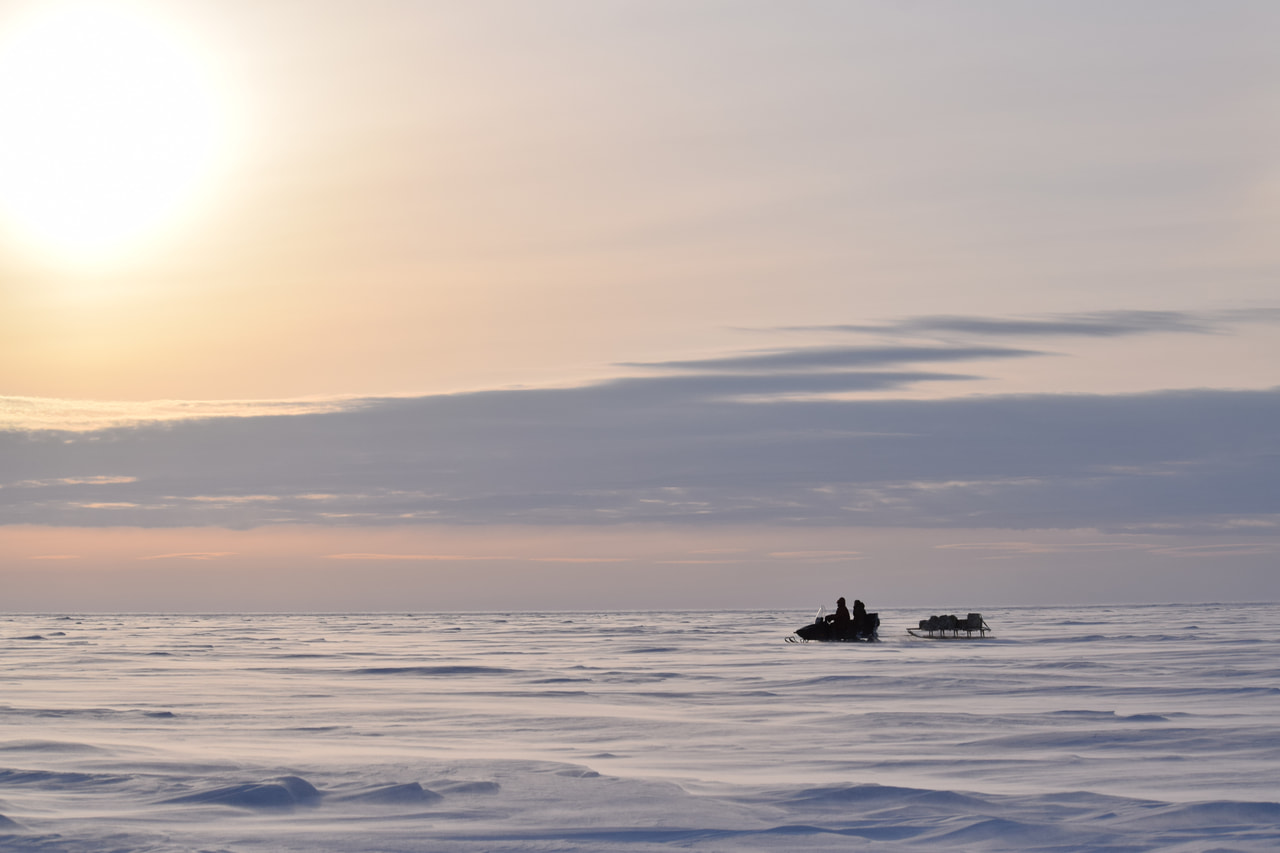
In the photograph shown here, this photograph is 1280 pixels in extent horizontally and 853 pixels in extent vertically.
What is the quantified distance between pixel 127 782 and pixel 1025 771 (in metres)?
10.7

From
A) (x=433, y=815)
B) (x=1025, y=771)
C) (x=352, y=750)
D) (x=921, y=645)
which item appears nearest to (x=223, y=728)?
(x=352, y=750)

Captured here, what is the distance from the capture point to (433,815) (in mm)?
12586

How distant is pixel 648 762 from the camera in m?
16.4

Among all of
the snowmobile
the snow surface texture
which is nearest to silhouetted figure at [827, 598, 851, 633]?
the snowmobile

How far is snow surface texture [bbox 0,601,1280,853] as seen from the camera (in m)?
11.6

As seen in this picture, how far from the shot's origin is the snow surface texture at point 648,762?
11.6m

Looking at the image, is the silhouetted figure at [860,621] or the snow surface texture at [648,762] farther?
the silhouetted figure at [860,621]

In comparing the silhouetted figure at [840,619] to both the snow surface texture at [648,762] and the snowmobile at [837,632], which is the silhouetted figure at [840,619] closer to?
the snowmobile at [837,632]

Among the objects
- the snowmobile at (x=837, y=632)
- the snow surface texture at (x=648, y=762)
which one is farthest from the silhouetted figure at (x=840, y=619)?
the snow surface texture at (x=648, y=762)

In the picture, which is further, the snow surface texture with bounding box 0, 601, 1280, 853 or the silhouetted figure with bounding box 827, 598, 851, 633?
the silhouetted figure with bounding box 827, 598, 851, 633

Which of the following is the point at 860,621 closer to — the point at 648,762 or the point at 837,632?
the point at 837,632

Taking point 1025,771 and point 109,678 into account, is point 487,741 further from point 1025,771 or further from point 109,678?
point 109,678

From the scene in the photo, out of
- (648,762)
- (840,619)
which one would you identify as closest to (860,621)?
(840,619)

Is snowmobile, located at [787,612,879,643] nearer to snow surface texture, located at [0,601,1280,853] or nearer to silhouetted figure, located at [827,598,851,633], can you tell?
silhouetted figure, located at [827,598,851,633]
